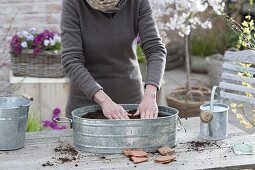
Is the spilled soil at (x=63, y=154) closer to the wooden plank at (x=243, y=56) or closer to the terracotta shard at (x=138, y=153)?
the terracotta shard at (x=138, y=153)

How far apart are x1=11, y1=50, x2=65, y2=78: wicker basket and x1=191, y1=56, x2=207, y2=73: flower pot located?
10.00ft

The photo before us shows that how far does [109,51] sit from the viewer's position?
2.77m

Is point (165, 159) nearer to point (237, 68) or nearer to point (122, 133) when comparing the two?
point (122, 133)

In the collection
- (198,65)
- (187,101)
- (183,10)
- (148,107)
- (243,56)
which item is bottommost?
(187,101)

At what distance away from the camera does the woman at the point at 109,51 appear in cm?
259

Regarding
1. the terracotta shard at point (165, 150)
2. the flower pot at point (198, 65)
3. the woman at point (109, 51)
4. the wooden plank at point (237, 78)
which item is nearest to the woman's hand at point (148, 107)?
the woman at point (109, 51)

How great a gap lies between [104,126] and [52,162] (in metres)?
0.25

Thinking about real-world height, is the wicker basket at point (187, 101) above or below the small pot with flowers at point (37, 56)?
below

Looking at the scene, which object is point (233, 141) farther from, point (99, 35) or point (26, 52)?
point (26, 52)

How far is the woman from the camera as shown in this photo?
2.59 metres

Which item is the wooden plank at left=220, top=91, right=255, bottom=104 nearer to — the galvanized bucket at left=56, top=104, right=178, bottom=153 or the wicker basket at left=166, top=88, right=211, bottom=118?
the galvanized bucket at left=56, top=104, right=178, bottom=153

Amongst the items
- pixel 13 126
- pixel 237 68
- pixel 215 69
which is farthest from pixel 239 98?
pixel 215 69

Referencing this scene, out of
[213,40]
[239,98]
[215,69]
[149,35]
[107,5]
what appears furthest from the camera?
[213,40]

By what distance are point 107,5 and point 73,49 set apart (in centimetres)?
25
